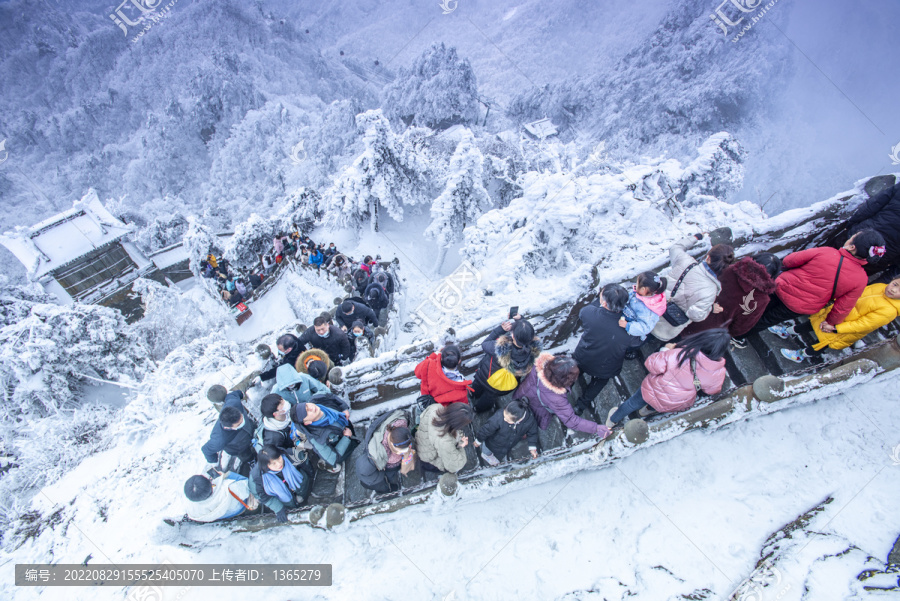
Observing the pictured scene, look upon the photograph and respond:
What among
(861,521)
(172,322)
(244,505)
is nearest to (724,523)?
(861,521)

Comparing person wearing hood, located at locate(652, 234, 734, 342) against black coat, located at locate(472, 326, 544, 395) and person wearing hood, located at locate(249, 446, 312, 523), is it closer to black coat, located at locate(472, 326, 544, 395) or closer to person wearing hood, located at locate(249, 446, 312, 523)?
black coat, located at locate(472, 326, 544, 395)

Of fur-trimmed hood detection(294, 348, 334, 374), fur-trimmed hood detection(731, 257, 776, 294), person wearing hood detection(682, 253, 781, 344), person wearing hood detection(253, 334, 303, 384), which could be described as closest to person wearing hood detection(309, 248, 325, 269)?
person wearing hood detection(253, 334, 303, 384)

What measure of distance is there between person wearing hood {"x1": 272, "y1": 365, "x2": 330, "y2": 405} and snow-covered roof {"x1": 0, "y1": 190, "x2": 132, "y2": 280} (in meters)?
27.2

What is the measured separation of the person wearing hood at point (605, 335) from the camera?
391 cm

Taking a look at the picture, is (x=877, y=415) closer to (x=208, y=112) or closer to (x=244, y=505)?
(x=244, y=505)

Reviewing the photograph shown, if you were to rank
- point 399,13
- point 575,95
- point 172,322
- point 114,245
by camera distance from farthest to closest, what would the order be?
point 399,13
point 575,95
point 114,245
point 172,322

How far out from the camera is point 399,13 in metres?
72.0

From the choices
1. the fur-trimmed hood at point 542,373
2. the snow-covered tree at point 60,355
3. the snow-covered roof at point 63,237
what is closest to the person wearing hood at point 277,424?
the fur-trimmed hood at point 542,373

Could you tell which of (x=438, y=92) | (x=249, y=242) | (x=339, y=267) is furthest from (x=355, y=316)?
(x=438, y=92)

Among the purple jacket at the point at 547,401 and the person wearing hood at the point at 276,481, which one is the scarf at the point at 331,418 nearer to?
the person wearing hood at the point at 276,481

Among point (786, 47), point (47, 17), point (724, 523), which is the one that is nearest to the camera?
point (724, 523)

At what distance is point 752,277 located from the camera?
3.95 m

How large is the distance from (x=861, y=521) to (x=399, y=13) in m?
92.5

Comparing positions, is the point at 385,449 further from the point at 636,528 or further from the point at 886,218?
the point at 886,218
